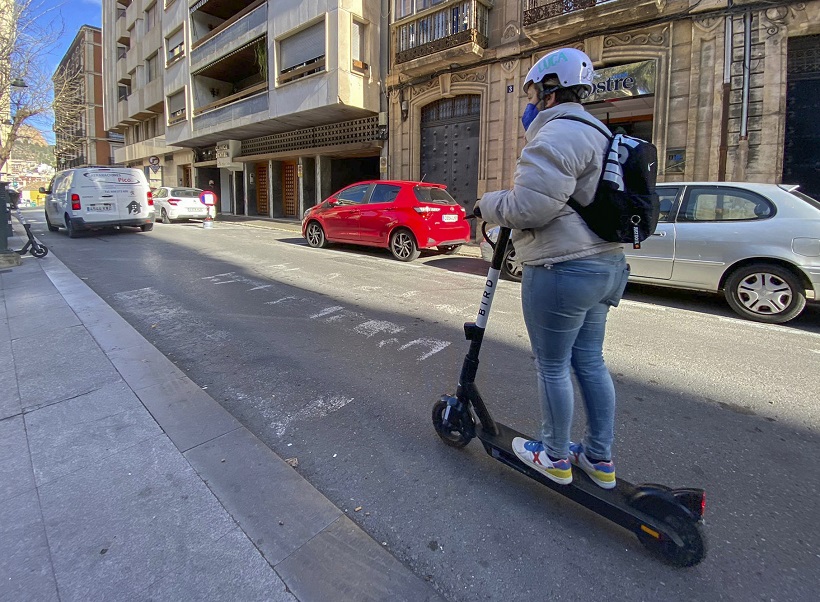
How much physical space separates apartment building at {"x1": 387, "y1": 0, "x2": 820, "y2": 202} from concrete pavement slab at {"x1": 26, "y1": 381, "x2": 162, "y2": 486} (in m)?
11.3

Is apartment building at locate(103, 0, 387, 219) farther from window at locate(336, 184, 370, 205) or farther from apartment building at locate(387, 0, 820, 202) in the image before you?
window at locate(336, 184, 370, 205)

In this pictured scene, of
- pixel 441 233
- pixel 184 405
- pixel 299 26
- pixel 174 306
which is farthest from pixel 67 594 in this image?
pixel 299 26

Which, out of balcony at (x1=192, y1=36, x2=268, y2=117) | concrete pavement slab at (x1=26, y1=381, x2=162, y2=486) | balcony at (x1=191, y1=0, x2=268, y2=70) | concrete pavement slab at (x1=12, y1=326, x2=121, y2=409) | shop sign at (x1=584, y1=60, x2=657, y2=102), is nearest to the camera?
concrete pavement slab at (x1=26, y1=381, x2=162, y2=486)

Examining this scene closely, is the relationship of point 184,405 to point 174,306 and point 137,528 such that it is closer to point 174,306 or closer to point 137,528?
point 137,528

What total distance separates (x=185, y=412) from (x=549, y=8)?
12848 millimetres

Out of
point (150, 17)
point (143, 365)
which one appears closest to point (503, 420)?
point (143, 365)

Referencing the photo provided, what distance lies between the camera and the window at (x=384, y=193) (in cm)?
960

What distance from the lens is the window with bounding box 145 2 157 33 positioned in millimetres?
30281

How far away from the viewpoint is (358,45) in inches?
634

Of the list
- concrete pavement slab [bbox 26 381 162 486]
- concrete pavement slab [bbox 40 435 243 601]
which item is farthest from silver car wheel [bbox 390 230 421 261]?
concrete pavement slab [bbox 40 435 243 601]

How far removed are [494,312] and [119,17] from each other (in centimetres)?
4534

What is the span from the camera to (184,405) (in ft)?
10.3

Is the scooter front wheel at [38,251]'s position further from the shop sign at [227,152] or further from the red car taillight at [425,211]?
the shop sign at [227,152]

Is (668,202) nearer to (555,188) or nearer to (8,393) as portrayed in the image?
(555,188)
